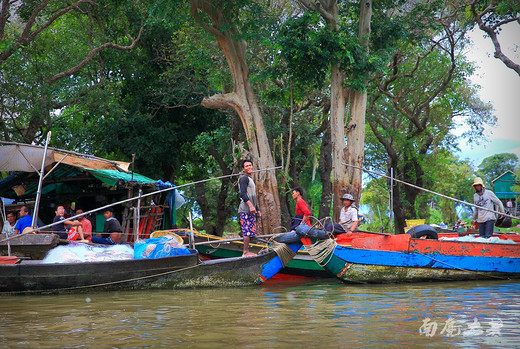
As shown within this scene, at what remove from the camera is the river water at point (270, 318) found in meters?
5.32

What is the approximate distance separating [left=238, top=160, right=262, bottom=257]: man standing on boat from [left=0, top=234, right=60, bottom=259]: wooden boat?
336 cm

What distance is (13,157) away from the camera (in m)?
11.1

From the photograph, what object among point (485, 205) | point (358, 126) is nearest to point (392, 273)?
point (485, 205)

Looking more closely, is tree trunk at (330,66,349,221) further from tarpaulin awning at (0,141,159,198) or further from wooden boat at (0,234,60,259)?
wooden boat at (0,234,60,259)

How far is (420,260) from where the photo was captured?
10609mm

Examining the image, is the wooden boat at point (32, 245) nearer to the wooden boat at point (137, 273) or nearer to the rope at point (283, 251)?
the wooden boat at point (137, 273)

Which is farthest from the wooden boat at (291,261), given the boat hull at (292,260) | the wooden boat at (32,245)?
the wooden boat at (32,245)

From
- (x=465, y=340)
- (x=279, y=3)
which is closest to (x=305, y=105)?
(x=279, y=3)

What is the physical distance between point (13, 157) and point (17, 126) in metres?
11.3

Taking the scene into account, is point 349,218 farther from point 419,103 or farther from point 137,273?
point 419,103

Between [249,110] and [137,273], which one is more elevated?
[249,110]

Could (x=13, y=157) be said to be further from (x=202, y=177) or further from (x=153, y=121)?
(x=202, y=177)

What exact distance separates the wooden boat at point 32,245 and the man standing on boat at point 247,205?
3.36 meters

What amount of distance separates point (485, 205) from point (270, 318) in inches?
254
